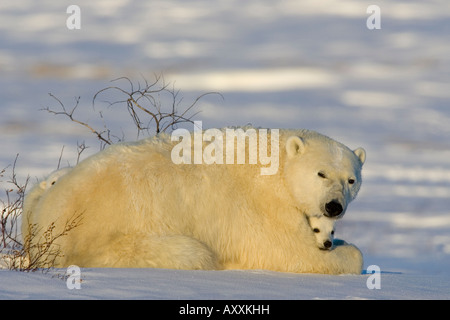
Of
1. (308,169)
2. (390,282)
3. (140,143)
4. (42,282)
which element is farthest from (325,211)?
(42,282)

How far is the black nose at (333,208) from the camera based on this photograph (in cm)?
762

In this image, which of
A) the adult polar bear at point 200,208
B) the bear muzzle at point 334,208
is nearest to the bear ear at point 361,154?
the adult polar bear at point 200,208

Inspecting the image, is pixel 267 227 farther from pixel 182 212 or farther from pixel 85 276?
pixel 85 276

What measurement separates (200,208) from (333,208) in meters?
1.32

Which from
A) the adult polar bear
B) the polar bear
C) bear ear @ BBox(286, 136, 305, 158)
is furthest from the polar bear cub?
the polar bear

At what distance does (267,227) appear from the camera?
7797 mm

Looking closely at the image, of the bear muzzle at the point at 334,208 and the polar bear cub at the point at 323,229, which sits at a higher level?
the bear muzzle at the point at 334,208

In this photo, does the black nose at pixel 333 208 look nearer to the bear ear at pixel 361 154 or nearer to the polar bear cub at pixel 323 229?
the polar bear cub at pixel 323 229

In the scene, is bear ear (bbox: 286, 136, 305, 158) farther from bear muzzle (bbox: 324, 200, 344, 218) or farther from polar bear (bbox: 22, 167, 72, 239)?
polar bear (bbox: 22, 167, 72, 239)

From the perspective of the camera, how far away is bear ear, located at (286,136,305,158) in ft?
25.9

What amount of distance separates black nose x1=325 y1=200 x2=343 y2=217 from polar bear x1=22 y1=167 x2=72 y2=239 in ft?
9.69

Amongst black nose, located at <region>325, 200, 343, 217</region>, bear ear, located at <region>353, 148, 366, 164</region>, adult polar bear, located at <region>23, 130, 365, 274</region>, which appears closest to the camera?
adult polar bear, located at <region>23, 130, 365, 274</region>

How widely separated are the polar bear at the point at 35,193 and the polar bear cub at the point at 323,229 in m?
2.82
